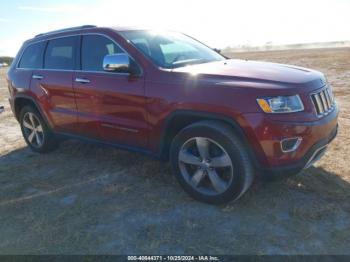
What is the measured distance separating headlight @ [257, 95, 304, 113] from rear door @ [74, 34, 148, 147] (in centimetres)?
138

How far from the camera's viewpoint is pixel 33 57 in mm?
5805

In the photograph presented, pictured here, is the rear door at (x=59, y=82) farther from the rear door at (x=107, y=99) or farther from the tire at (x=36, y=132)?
the tire at (x=36, y=132)

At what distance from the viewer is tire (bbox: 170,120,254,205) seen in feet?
11.4

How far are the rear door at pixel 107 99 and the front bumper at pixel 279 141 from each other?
133cm

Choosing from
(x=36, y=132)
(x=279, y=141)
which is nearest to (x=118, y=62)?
(x=279, y=141)

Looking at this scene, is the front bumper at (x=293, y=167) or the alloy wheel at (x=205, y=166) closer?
the front bumper at (x=293, y=167)

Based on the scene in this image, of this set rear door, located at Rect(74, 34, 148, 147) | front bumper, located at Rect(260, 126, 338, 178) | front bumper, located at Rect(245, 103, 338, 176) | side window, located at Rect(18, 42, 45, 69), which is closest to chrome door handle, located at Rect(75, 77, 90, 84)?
rear door, located at Rect(74, 34, 148, 147)

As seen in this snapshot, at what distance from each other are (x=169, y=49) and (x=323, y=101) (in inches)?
74.7

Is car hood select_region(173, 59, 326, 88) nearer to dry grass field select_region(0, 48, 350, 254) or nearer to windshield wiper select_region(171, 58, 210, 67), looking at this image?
windshield wiper select_region(171, 58, 210, 67)

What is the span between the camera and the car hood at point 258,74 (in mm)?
3400

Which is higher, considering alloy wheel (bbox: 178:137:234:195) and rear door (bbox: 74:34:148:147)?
rear door (bbox: 74:34:148:147)

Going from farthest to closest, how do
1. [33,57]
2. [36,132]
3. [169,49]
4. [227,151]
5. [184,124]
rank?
[36,132] → [33,57] → [169,49] → [184,124] → [227,151]

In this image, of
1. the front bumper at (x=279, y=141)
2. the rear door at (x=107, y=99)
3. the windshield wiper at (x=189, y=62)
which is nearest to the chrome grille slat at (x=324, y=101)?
the front bumper at (x=279, y=141)

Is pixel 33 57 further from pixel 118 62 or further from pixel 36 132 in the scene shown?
pixel 118 62
